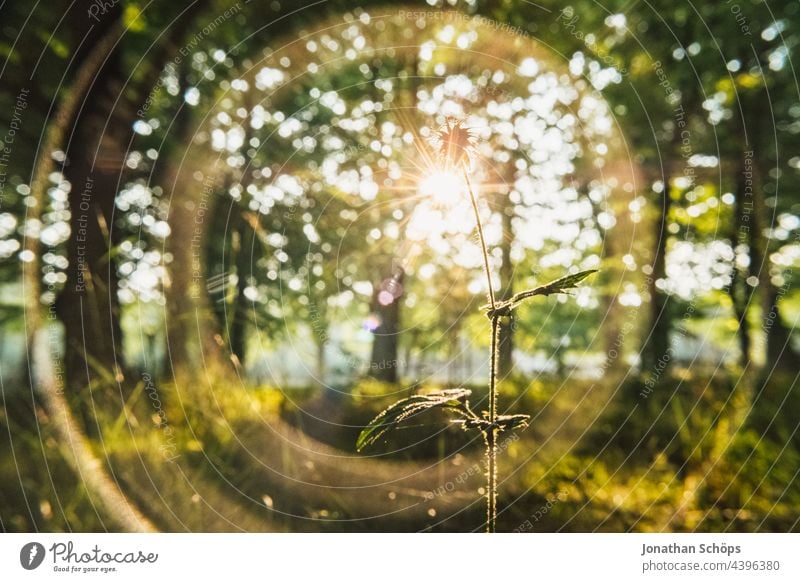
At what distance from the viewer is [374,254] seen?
161 centimetres

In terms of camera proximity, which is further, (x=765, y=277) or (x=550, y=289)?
(x=765, y=277)

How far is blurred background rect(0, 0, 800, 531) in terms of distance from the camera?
1058mm

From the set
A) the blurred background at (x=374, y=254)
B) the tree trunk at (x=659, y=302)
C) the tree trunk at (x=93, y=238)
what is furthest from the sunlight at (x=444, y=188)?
the tree trunk at (x=93, y=238)

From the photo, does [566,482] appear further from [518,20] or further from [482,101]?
[518,20]

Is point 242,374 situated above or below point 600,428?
above

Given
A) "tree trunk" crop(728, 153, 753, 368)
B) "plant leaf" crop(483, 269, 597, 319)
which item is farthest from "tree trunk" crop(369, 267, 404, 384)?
"tree trunk" crop(728, 153, 753, 368)

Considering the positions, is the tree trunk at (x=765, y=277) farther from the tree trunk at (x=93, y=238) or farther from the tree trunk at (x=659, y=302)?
the tree trunk at (x=93, y=238)

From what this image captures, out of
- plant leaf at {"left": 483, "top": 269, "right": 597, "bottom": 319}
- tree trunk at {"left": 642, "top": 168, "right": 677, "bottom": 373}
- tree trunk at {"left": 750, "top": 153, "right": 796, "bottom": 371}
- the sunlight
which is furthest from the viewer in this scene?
tree trunk at {"left": 642, "top": 168, "right": 677, "bottom": 373}

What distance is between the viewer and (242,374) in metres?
1.24

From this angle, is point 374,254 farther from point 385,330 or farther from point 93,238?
point 93,238

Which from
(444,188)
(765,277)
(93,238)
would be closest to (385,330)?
(444,188)

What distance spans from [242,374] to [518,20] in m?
1.20

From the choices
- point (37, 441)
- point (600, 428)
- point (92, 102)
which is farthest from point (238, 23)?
point (600, 428)

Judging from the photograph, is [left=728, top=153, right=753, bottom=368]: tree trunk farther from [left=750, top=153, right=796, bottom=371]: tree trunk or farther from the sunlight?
the sunlight
